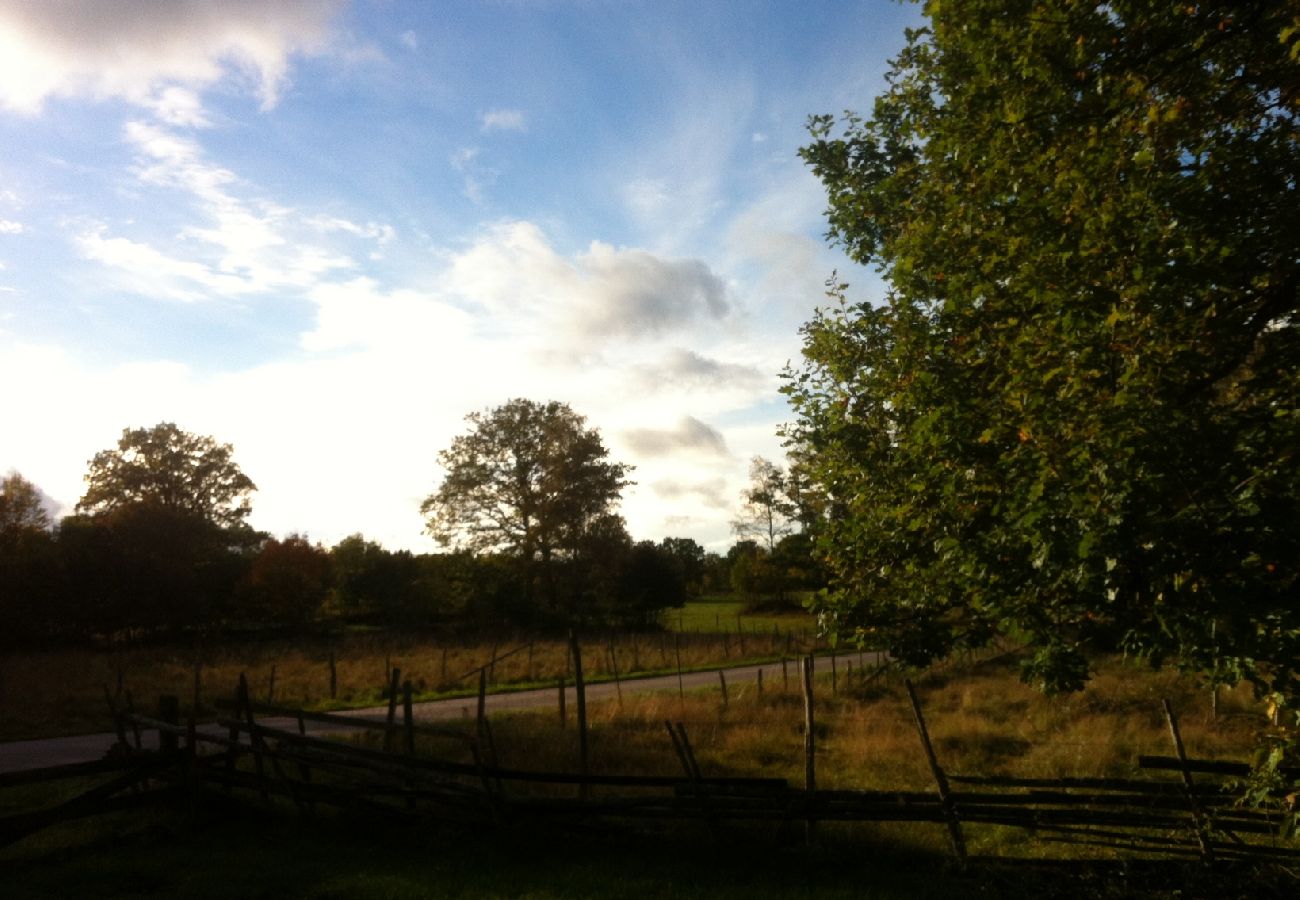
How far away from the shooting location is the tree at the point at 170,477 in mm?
47938

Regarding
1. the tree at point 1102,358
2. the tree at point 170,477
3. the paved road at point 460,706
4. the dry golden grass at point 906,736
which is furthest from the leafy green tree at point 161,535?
the tree at point 1102,358

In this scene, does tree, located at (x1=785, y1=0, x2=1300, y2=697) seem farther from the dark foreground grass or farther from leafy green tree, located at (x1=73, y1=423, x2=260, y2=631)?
leafy green tree, located at (x1=73, y1=423, x2=260, y2=631)

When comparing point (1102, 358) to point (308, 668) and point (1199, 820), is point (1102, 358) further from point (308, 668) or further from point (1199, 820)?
point (308, 668)

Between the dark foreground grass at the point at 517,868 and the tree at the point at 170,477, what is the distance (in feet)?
130

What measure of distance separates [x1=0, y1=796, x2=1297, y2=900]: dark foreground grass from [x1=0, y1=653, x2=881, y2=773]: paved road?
15.9 ft

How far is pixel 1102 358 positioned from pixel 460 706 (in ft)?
61.8

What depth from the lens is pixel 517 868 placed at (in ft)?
30.9

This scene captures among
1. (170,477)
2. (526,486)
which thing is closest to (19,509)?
(170,477)

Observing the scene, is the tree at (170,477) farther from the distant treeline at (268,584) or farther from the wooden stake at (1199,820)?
the wooden stake at (1199,820)

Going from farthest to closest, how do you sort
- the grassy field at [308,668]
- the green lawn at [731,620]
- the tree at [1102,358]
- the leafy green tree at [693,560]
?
1. the leafy green tree at [693,560]
2. the green lawn at [731,620]
3. the grassy field at [308,668]
4. the tree at [1102,358]

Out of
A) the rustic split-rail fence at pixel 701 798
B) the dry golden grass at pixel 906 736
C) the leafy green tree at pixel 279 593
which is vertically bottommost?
the dry golden grass at pixel 906 736

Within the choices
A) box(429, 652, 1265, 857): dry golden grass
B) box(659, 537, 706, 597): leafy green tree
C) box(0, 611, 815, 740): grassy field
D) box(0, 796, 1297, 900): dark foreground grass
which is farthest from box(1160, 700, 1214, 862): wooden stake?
box(659, 537, 706, 597): leafy green tree

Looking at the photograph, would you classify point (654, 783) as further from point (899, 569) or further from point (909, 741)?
point (909, 741)

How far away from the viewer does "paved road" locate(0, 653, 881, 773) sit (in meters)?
15.4
